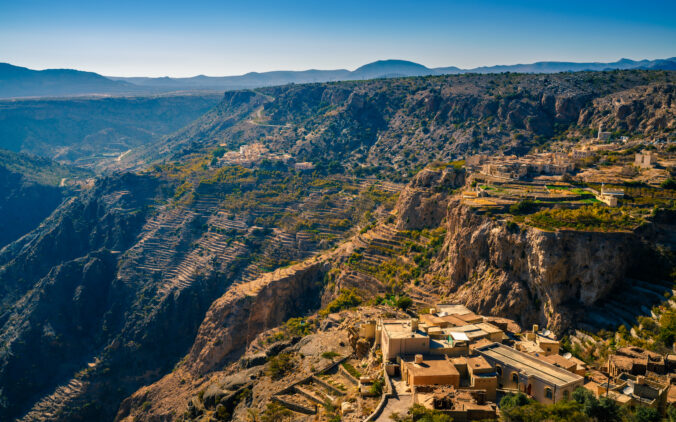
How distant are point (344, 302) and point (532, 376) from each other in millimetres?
27801

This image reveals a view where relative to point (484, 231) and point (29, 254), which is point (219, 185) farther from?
point (484, 231)

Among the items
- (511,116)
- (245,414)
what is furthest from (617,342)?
(511,116)

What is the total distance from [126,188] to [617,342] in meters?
98.6

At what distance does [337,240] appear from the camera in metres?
73.0

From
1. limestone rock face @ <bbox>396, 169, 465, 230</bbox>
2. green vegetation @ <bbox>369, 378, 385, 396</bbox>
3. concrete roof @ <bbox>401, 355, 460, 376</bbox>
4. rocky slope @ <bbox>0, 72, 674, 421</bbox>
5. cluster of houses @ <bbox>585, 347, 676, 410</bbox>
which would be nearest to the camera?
cluster of houses @ <bbox>585, 347, 676, 410</bbox>

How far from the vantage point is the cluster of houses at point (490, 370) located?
22.6 m

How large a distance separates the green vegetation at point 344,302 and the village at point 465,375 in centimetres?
1760

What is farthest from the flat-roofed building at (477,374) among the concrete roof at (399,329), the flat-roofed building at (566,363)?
the flat-roofed building at (566,363)

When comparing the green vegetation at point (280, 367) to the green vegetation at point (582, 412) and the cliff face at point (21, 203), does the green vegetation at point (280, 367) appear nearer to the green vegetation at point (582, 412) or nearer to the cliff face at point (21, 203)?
the green vegetation at point (582, 412)

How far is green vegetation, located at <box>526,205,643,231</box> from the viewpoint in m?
36.0

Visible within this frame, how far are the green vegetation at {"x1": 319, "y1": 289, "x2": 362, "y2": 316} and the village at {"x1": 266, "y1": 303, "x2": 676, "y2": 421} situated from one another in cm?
1760

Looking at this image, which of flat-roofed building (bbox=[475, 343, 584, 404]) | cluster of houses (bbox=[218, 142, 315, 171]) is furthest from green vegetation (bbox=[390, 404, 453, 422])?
cluster of houses (bbox=[218, 142, 315, 171])

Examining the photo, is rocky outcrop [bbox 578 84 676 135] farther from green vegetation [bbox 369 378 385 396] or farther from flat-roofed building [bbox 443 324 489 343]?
green vegetation [bbox 369 378 385 396]

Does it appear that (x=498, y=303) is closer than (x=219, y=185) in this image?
Yes
